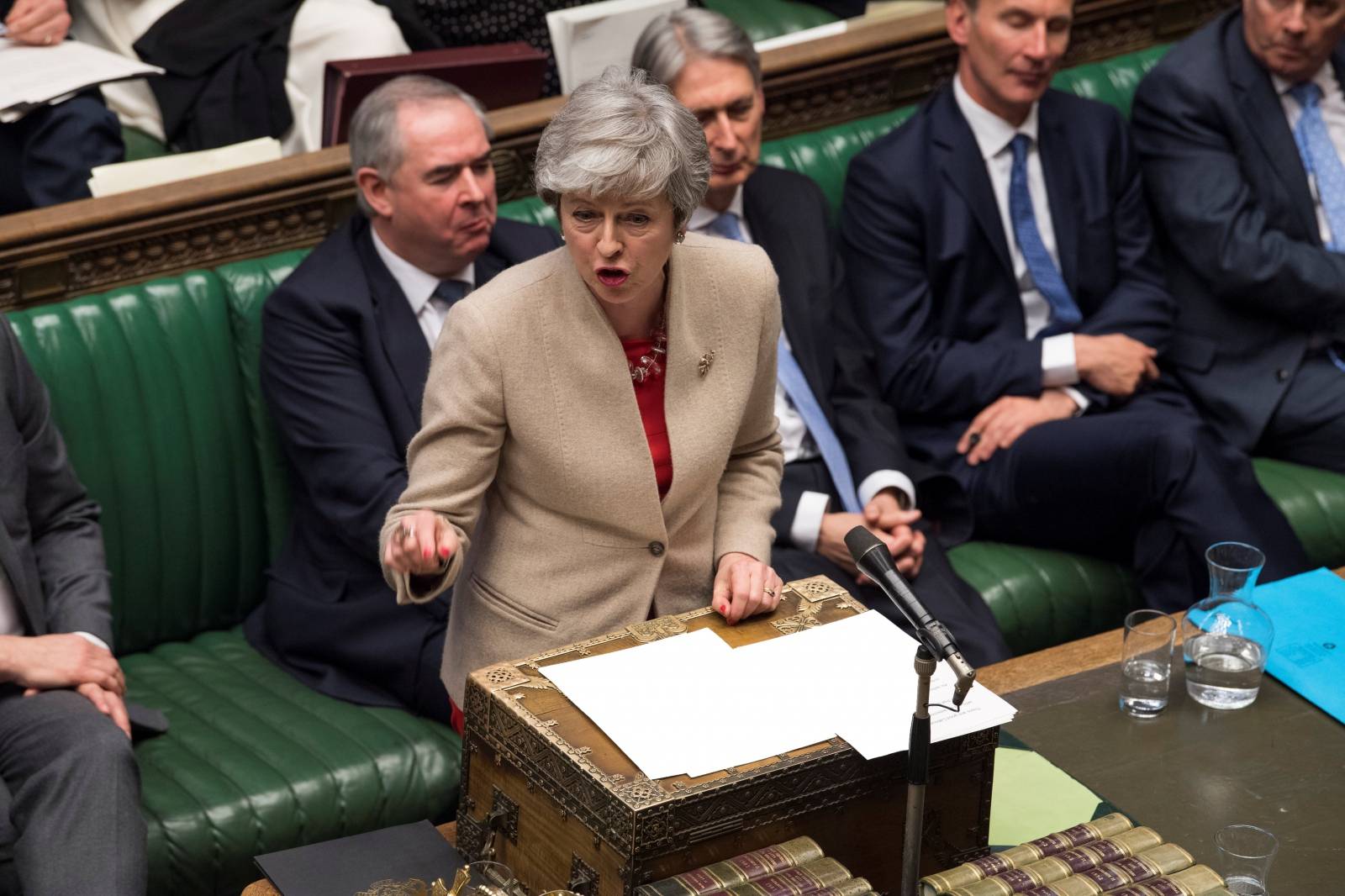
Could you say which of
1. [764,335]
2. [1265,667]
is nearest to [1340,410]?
[1265,667]

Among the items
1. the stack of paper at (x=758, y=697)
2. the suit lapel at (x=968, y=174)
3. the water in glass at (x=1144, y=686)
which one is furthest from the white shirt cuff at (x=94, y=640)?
the suit lapel at (x=968, y=174)

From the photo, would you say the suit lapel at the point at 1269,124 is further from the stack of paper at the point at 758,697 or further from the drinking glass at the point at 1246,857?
the drinking glass at the point at 1246,857

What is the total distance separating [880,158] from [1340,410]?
1149 mm

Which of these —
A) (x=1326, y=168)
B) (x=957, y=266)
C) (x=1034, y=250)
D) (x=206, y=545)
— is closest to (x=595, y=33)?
(x=957, y=266)

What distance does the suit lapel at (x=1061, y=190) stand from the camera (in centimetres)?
390

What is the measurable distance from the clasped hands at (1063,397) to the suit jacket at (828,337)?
0.15 metres

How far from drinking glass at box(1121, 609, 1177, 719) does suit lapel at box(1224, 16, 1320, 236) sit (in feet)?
5.63

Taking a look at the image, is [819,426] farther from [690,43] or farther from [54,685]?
[54,685]

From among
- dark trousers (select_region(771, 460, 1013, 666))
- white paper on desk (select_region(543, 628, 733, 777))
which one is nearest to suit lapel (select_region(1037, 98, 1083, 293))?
dark trousers (select_region(771, 460, 1013, 666))

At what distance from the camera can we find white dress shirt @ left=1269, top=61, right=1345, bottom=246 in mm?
4055

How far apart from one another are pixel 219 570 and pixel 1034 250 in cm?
182

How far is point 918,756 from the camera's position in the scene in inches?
71.5

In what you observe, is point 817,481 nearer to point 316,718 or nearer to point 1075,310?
point 1075,310

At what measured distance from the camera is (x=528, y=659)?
2.26m
